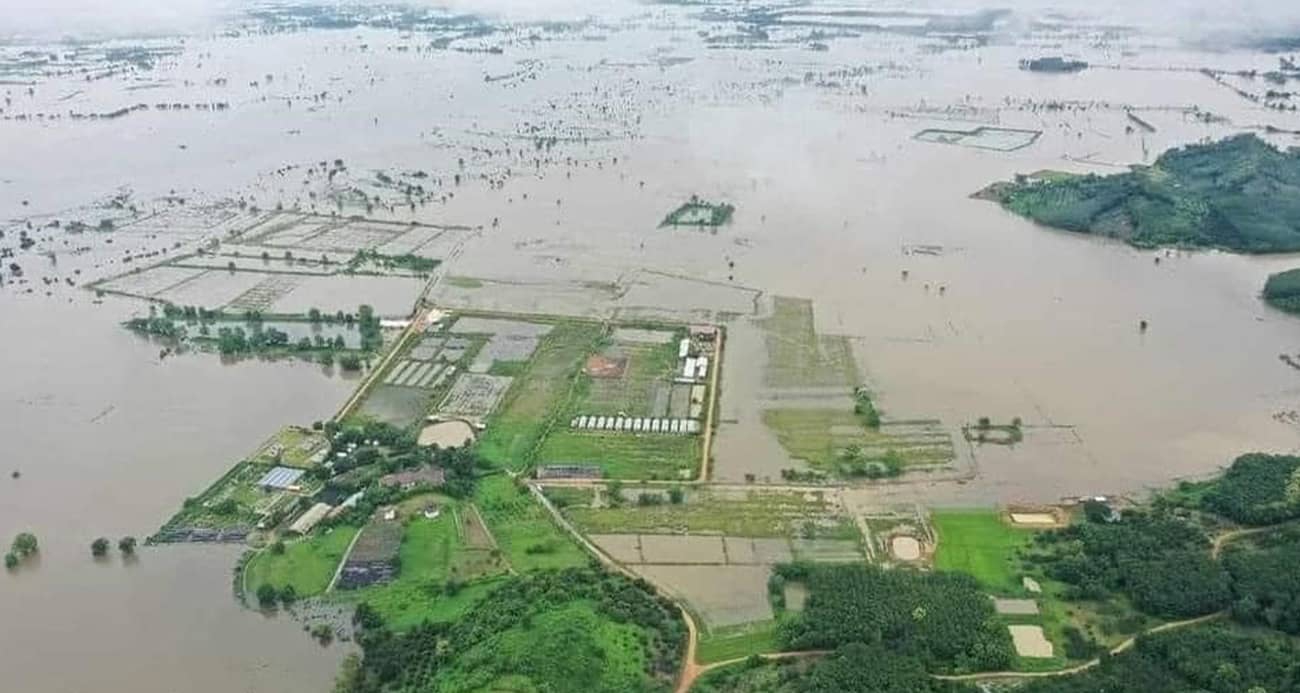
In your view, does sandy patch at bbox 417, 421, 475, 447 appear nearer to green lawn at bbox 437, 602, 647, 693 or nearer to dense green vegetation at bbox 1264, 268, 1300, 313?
green lawn at bbox 437, 602, 647, 693

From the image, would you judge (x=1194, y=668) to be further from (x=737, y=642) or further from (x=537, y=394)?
(x=537, y=394)

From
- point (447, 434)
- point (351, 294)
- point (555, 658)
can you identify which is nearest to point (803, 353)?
point (447, 434)

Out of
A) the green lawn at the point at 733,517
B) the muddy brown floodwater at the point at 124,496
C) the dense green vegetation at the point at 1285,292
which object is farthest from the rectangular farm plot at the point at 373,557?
the dense green vegetation at the point at 1285,292

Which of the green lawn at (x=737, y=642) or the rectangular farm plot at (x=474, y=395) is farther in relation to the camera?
the rectangular farm plot at (x=474, y=395)

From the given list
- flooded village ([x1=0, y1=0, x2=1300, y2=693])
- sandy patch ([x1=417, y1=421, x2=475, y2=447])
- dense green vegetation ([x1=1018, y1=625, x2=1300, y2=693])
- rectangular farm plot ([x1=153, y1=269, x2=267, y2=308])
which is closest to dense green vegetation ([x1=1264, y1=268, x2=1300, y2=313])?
flooded village ([x1=0, y1=0, x2=1300, y2=693])

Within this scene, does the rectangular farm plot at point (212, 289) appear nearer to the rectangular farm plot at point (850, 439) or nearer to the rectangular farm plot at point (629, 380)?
the rectangular farm plot at point (629, 380)

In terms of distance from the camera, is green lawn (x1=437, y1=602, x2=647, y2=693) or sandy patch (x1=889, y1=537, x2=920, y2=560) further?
sandy patch (x1=889, y1=537, x2=920, y2=560)

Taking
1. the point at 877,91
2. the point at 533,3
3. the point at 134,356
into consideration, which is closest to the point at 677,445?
the point at 134,356
